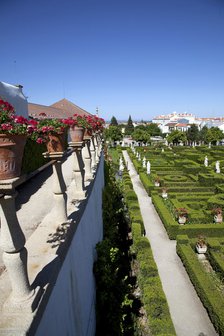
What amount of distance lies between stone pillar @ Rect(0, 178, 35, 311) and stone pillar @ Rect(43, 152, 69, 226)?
1.76m

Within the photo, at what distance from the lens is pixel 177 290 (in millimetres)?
9531

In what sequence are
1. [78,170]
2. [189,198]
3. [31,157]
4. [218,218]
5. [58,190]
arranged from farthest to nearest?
[189,198]
[218,218]
[31,157]
[78,170]
[58,190]

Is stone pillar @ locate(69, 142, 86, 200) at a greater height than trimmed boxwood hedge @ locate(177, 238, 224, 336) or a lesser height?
greater

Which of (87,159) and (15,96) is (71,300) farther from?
(15,96)

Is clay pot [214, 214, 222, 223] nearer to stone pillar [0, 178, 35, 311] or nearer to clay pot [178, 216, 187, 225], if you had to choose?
clay pot [178, 216, 187, 225]

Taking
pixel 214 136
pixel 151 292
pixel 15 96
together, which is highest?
pixel 15 96

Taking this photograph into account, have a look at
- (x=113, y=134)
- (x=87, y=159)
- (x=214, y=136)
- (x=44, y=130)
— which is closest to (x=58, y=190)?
(x=44, y=130)

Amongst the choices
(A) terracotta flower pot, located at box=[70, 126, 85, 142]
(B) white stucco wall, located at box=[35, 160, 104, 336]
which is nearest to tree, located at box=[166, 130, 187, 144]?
(A) terracotta flower pot, located at box=[70, 126, 85, 142]

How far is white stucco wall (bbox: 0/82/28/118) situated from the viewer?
1497 centimetres

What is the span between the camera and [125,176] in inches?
949

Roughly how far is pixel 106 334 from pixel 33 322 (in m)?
5.31

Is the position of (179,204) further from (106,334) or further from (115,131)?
(115,131)

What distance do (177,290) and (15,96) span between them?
15.0 meters

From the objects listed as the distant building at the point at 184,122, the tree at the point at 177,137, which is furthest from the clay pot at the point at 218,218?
the distant building at the point at 184,122
